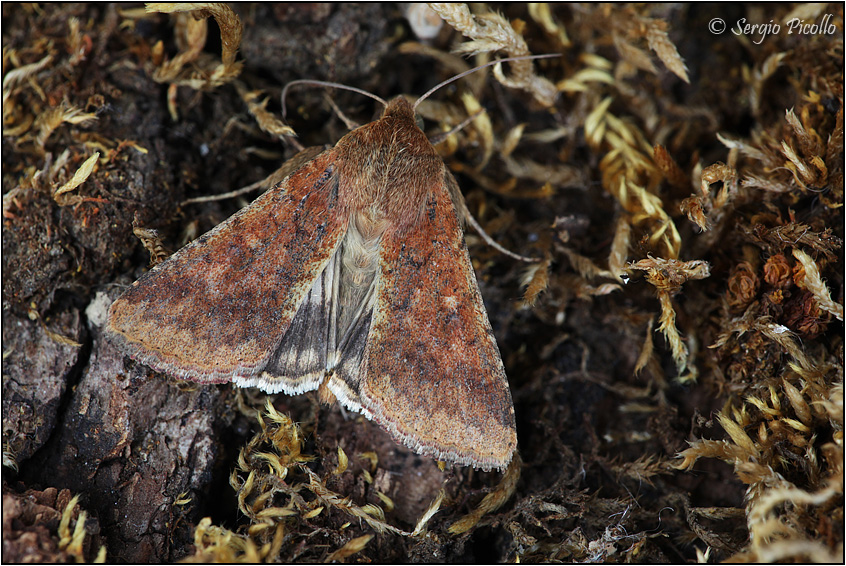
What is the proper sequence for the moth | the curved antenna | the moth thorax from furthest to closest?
the curved antenna < the moth thorax < the moth

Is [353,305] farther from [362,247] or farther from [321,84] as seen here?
[321,84]

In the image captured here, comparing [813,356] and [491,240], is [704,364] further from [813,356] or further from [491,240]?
[491,240]

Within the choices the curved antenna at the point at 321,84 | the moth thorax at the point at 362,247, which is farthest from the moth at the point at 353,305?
the curved antenna at the point at 321,84

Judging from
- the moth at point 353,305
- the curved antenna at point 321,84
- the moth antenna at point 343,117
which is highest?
the curved antenna at point 321,84

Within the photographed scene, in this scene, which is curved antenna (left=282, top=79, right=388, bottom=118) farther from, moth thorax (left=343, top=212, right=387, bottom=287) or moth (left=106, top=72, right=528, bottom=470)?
moth thorax (left=343, top=212, right=387, bottom=287)

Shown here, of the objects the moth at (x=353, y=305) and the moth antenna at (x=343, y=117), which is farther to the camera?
the moth antenna at (x=343, y=117)

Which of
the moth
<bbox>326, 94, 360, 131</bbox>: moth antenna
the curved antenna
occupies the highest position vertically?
the curved antenna

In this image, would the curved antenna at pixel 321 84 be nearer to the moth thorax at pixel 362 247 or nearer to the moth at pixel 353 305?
the moth at pixel 353 305

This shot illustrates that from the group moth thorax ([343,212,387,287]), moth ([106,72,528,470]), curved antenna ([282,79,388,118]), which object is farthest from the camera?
curved antenna ([282,79,388,118])

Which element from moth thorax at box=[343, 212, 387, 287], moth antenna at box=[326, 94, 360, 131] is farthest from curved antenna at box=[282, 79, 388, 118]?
moth thorax at box=[343, 212, 387, 287]
